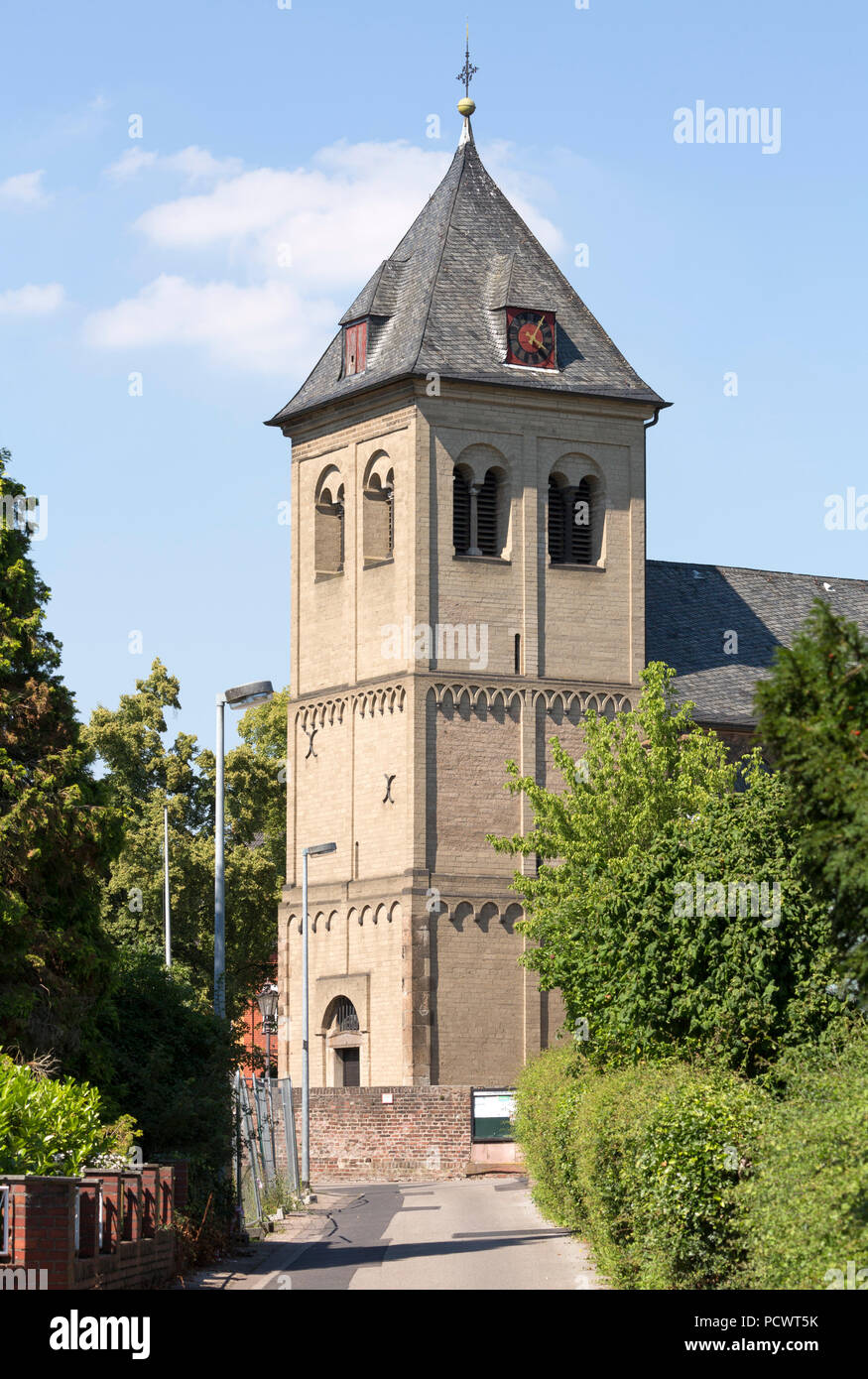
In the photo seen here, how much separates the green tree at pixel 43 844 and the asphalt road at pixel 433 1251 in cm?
378

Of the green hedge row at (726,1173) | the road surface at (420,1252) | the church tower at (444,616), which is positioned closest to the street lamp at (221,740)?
the road surface at (420,1252)

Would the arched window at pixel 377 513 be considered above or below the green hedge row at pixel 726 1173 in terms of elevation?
above

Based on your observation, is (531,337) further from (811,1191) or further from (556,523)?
(811,1191)

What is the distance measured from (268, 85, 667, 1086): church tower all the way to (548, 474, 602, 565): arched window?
0.17 ft

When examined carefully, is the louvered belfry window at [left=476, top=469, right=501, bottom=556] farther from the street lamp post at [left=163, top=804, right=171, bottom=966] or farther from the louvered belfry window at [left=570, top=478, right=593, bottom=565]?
the street lamp post at [left=163, top=804, right=171, bottom=966]

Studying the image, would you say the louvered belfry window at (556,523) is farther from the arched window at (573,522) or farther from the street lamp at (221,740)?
the street lamp at (221,740)

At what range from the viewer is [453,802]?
54.7 meters

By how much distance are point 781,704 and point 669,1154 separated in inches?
192

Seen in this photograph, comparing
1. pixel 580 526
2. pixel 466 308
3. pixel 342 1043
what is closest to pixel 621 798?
pixel 342 1043

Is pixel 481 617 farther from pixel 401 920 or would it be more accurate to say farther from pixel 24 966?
pixel 24 966

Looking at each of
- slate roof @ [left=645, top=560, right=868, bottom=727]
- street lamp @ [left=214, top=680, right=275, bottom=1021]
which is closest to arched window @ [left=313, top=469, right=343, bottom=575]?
slate roof @ [left=645, top=560, right=868, bottom=727]

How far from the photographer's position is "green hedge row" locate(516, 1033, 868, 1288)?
15109mm

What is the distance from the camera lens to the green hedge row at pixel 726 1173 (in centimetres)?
1511
